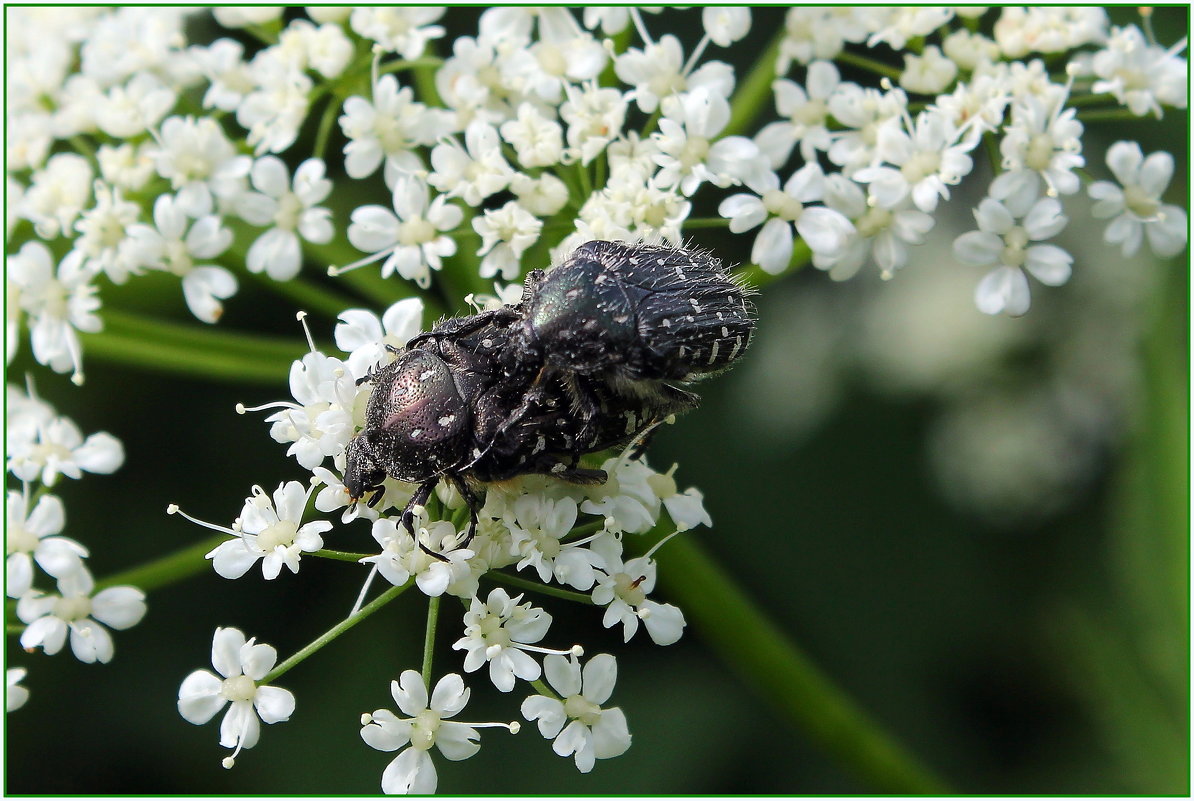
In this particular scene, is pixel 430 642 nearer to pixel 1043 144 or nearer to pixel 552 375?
pixel 552 375

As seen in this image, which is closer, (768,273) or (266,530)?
(266,530)

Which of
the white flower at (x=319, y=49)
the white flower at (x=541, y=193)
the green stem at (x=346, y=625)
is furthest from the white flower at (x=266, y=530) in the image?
the white flower at (x=319, y=49)

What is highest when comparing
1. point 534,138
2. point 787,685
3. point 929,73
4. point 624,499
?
point 929,73

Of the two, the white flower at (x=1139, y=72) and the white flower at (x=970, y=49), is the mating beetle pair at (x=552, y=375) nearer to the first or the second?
the white flower at (x=970, y=49)

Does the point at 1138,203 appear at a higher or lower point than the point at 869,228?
higher

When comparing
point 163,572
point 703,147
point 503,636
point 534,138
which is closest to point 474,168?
point 534,138

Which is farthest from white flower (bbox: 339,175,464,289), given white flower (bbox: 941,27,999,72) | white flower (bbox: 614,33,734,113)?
white flower (bbox: 941,27,999,72)

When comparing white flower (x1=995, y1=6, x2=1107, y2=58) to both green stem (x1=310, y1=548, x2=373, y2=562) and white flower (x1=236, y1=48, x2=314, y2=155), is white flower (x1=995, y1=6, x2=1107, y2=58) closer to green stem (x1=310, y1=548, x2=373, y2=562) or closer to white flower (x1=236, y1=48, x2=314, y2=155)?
white flower (x1=236, y1=48, x2=314, y2=155)
